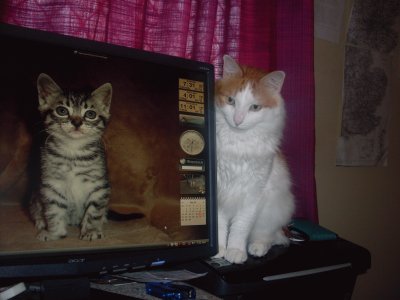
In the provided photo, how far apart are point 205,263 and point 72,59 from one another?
0.50 m

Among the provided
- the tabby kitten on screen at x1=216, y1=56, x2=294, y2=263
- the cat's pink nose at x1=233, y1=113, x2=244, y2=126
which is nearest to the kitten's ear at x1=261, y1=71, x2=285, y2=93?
the tabby kitten on screen at x1=216, y1=56, x2=294, y2=263

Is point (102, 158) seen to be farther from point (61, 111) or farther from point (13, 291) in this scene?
point (13, 291)

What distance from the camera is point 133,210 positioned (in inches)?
25.7

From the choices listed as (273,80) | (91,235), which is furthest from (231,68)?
(91,235)

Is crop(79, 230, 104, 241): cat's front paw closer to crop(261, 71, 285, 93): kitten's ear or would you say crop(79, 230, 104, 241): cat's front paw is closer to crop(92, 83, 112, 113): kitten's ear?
crop(92, 83, 112, 113): kitten's ear

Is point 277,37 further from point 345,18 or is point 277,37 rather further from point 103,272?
point 103,272

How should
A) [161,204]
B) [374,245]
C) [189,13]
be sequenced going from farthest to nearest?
[374,245]
[189,13]
[161,204]

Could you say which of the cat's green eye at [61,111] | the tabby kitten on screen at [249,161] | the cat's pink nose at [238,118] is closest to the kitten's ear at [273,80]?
the tabby kitten on screen at [249,161]

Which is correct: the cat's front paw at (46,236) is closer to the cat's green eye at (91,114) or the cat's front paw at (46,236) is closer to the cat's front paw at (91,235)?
the cat's front paw at (91,235)

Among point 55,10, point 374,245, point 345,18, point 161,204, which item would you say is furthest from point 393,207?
point 55,10

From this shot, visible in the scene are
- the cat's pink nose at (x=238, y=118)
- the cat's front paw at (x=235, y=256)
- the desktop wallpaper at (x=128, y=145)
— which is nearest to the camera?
the desktop wallpaper at (x=128, y=145)

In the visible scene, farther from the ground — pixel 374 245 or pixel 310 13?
pixel 310 13

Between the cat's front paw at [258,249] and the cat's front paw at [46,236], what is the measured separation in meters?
0.46

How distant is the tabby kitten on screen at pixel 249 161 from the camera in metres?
0.87
